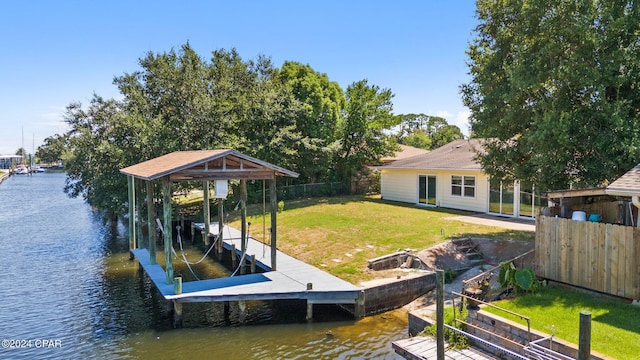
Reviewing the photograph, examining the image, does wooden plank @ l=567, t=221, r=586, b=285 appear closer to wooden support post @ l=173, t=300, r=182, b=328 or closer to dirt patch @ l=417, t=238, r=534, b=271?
dirt patch @ l=417, t=238, r=534, b=271

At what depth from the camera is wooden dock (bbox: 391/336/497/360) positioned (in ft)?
25.0

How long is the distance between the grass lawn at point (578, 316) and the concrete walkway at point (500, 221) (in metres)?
8.13

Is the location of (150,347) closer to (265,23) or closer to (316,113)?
(265,23)

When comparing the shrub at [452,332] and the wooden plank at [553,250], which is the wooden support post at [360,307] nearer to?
the shrub at [452,332]

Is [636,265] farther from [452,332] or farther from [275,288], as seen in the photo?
[275,288]

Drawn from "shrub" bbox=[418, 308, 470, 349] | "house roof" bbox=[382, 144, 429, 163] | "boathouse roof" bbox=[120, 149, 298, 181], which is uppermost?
"house roof" bbox=[382, 144, 429, 163]

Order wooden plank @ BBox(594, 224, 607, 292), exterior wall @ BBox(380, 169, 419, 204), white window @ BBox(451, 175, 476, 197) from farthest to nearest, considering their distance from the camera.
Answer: exterior wall @ BBox(380, 169, 419, 204)
white window @ BBox(451, 175, 476, 197)
wooden plank @ BBox(594, 224, 607, 292)

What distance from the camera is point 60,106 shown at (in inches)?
968

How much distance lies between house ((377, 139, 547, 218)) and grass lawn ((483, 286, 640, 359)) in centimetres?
789

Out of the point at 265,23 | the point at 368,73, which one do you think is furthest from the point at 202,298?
the point at 368,73

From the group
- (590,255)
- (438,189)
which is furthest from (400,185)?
(590,255)

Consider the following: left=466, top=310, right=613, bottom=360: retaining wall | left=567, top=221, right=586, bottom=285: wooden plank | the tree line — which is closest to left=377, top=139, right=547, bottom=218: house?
the tree line

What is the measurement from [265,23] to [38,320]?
19549 millimetres

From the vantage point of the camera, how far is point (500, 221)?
1916cm
